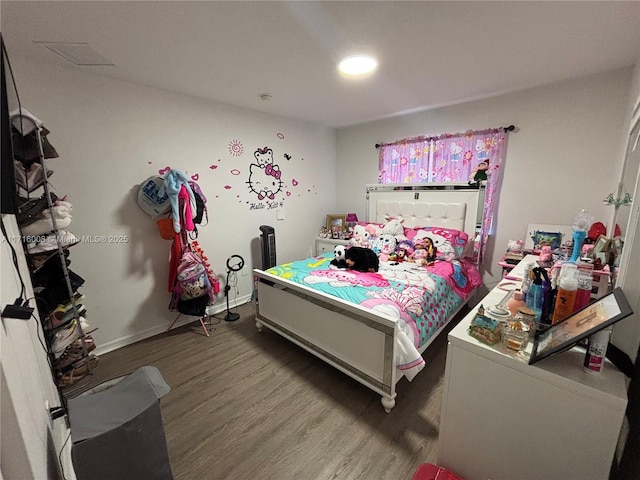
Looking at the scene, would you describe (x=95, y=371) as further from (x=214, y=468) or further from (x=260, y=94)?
(x=260, y=94)

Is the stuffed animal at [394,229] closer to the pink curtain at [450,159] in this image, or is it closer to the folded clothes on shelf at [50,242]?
the pink curtain at [450,159]

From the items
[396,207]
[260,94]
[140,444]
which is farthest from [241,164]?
[140,444]

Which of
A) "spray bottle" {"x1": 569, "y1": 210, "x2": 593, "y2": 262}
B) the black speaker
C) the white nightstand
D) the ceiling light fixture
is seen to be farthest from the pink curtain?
the black speaker

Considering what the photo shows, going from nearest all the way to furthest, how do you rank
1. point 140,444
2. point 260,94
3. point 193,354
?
point 140,444 < point 193,354 < point 260,94

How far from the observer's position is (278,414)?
1.76m

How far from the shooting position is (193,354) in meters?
2.41

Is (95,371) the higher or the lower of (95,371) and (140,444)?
the lower

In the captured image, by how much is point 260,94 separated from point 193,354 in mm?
2573

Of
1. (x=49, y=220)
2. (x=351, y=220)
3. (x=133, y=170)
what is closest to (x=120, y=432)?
(x=49, y=220)

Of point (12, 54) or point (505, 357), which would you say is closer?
point (505, 357)

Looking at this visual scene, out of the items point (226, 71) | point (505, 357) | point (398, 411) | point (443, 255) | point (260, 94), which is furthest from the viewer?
point (443, 255)

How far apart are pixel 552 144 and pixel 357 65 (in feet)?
6.88

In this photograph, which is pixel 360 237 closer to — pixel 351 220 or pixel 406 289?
pixel 351 220

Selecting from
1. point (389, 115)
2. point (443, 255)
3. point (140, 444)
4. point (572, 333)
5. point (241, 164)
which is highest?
point (389, 115)
